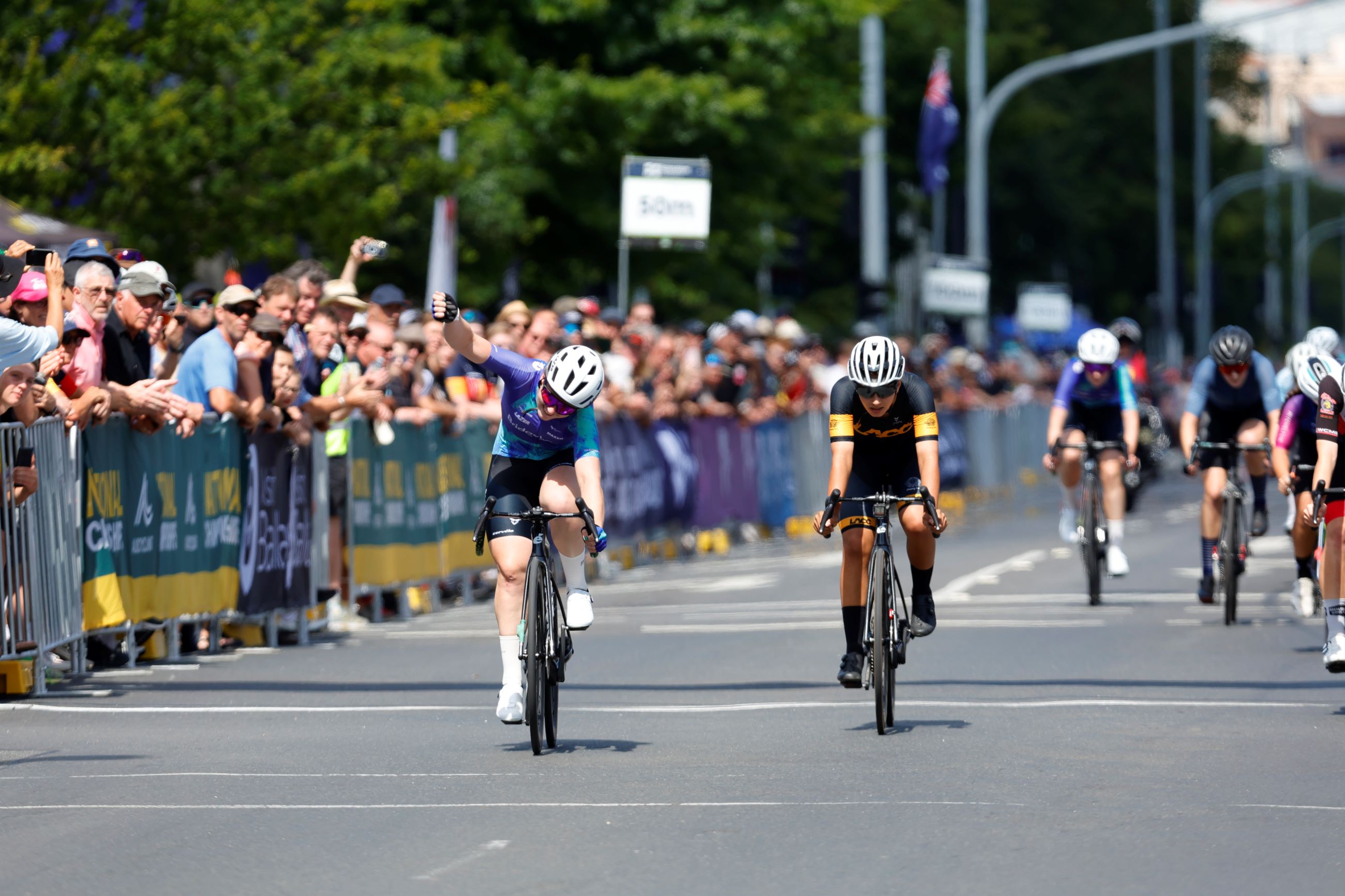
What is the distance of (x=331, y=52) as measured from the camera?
24.5 metres

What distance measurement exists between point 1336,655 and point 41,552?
615 centimetres

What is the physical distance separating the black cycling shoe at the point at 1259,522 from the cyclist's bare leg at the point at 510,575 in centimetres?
748

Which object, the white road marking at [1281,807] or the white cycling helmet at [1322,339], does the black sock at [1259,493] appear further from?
the white road marking at [1281,807]

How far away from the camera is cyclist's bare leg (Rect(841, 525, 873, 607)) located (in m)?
11.2

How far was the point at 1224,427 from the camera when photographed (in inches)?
658

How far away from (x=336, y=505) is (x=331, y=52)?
9367 mm

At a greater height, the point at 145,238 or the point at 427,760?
the point at 145,238

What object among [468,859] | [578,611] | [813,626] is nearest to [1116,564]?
[813,626]

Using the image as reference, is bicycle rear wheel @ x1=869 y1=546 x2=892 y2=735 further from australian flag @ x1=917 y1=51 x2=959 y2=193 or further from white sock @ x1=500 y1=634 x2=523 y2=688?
australian flag @ x1=917 y1=51 x2=959 y2=193

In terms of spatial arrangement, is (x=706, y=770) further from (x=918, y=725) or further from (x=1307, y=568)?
(x=1307, y=568)

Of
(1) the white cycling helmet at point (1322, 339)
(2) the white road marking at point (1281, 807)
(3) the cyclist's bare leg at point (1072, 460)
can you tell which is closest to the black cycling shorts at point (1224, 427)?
(1) the white cycling helmet at point (1322, 339)

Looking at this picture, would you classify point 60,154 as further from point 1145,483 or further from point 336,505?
point 1145,483

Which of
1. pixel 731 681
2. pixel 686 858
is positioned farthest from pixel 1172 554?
pixel 686 858

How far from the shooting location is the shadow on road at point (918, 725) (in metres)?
10.8
